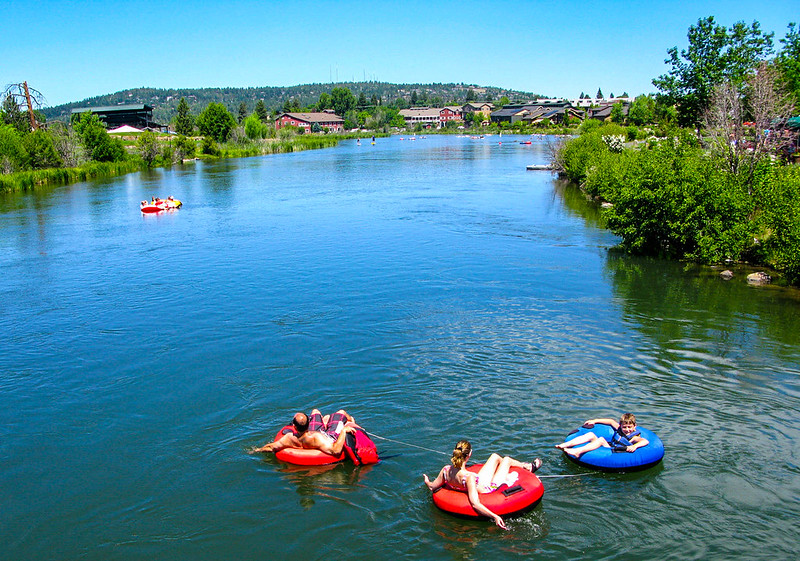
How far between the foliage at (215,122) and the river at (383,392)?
278 feet

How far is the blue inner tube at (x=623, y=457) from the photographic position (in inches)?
465

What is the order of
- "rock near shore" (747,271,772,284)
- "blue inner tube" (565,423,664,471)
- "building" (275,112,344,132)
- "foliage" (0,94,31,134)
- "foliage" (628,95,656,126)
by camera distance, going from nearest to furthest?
"blue inner tube" (565,423,664,471) → "rock near shore" (747,271,772,284) → "foliage" (0,94,31,134) → "foliage" (628,95,656,126) → "building" (275,112,344,132)

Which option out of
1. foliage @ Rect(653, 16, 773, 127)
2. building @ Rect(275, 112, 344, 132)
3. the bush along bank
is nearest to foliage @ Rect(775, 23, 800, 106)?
foliage @ Rect(653, 16, 773, 127)

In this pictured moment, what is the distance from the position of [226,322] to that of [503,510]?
13000 millimetres

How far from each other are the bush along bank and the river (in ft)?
4.69

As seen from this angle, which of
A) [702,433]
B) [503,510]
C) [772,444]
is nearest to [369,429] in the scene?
[503,510]

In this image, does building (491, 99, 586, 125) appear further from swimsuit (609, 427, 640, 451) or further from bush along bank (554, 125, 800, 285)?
swimsuit (609, 427, 640, 451)

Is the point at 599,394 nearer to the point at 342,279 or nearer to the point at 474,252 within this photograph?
the point at 342,279

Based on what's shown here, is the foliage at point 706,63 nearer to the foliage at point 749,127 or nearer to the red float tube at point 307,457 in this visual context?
the foliage at point 749,127

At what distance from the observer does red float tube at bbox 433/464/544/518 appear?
34.7 feet

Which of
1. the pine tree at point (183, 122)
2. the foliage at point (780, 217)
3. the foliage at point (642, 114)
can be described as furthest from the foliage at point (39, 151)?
the foliage at point (642, 114)

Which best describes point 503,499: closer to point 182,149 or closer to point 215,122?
point 182,149

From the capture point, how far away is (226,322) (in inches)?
821

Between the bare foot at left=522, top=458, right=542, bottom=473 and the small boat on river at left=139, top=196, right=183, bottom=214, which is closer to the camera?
the bare foot at left=522, top=458, right=542, bottom=473
